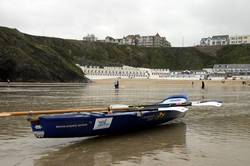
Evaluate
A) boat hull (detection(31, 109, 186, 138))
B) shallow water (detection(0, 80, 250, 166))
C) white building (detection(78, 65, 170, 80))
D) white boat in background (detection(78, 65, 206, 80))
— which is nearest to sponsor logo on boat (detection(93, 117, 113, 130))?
boat hull (detection(31, 109, 186, 138))

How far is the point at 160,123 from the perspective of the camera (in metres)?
15.0

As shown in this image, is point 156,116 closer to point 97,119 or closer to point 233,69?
point 97,119

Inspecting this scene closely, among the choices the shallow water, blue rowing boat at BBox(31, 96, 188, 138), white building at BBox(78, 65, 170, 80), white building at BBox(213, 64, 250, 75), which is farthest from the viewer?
white building at BBox(213, 64, 250, 75)

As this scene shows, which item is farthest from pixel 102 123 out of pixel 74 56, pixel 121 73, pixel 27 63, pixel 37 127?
pixel 74 56

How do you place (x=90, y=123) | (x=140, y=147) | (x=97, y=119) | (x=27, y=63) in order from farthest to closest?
(x=27, y=63)
(x=97, y=119)
(x=90, y=123)
(x=140, y=147)

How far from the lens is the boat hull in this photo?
10511 mm

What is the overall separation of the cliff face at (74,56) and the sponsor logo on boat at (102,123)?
59470 millimetres

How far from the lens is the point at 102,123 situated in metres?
11.9

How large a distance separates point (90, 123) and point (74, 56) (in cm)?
12513

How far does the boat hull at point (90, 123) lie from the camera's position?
34.5 ft

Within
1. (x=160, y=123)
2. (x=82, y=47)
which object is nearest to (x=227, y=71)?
(x=82, y=47)

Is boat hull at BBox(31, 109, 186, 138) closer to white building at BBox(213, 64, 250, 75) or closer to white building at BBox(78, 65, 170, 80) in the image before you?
white building at BBox(78, 65, 170, 80)

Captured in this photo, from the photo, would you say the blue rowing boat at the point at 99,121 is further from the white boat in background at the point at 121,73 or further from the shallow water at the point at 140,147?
the white boat in background at the point at 121,73

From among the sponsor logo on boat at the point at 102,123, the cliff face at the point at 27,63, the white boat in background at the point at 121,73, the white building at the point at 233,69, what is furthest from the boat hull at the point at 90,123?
the white building at the point at 233,69
